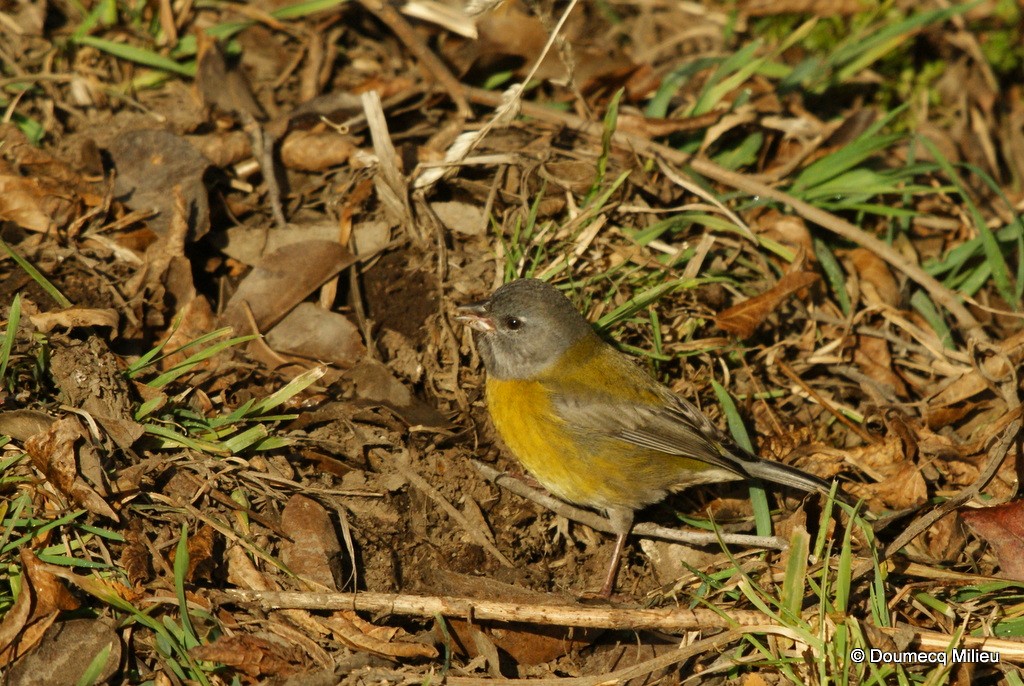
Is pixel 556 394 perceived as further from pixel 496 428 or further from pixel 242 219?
pixel 242 219

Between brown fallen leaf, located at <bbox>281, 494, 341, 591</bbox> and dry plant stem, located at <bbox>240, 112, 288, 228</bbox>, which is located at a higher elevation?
dry plant stem, located at <bbox>240, 112, 288, 228</bbox>

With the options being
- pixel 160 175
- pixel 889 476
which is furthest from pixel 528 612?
pixel 160 175

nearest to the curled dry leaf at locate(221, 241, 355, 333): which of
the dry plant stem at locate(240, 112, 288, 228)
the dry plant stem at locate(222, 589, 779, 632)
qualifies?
the dry plant stem at locate(240, 112, 288, 228)

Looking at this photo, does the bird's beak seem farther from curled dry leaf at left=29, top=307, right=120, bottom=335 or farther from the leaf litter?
curled dry leaf at left=29, top=307, right=120, bottom=335

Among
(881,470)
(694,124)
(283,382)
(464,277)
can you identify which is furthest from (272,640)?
(694,124)

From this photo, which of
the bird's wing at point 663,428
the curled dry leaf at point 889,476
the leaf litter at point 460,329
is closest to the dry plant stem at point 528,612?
the leaf litter at point 460,329

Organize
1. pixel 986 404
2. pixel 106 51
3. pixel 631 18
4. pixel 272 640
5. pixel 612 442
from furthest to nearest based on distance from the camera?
pixel 631 18
pixel 106 51
pixel 986 404
pixel 612 442
pixel 272 640
